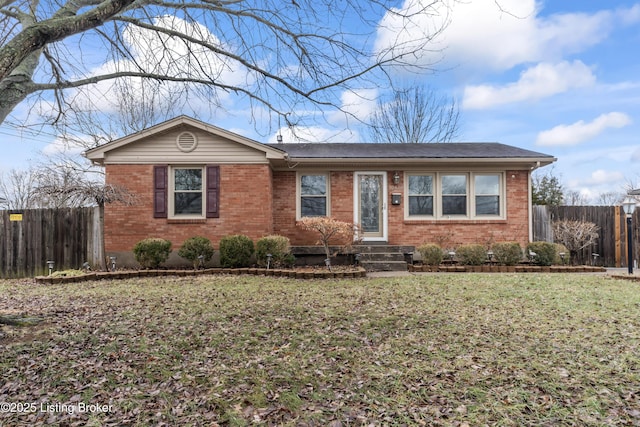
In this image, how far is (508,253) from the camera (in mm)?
10125

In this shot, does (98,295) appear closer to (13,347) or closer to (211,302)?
(211,302)

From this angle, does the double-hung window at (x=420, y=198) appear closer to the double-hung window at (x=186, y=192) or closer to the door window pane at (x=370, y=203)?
the door window pane at (x=370, y=203)

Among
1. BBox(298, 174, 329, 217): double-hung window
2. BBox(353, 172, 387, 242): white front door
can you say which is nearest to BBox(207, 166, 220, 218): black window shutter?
BBox(298, 174, 329, 217): double-hung window

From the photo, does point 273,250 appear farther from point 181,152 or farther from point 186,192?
point 181,152

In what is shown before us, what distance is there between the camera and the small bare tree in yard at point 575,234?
10891mm

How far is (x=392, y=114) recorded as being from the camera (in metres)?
20.2

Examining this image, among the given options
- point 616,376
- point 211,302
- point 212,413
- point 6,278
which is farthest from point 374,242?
point 6,278

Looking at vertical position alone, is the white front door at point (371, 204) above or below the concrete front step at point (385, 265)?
above

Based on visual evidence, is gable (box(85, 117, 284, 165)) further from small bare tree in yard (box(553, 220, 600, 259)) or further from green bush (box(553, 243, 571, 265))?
small bare tree in yard (box(553, 220, 600, 259))

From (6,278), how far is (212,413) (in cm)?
1096

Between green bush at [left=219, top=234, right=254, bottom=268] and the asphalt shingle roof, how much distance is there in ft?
10.6

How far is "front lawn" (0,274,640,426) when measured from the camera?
274 cm

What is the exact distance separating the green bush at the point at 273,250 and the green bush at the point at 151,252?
257cm

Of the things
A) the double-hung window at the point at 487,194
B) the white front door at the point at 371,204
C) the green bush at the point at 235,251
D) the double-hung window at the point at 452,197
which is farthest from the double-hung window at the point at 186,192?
the double-hung window at the point at 487,194
